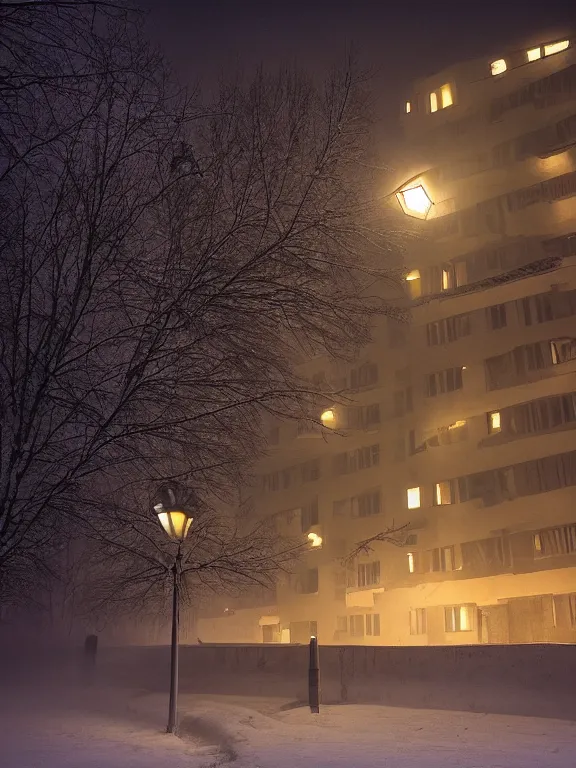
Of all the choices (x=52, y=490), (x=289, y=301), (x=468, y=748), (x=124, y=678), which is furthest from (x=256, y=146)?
(x=124, y=678)

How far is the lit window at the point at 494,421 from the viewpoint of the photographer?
28.8 meters

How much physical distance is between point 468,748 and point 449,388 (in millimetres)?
23683

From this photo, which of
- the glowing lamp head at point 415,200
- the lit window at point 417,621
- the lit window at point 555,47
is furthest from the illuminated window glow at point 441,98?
the glowing lamp head at point 415,200

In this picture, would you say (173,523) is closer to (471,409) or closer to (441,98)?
(471,409)

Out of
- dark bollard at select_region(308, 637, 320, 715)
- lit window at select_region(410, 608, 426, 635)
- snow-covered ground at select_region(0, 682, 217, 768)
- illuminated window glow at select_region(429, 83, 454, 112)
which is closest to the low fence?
dark bollard at select_region(308, 637, 320, 715)

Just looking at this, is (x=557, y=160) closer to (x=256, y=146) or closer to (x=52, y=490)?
(x=256, y=146)

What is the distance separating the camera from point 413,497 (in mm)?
31109

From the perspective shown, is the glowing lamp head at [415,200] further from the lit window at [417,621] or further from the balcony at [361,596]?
the balcony at [361,596]

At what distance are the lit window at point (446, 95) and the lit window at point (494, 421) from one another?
15106mm

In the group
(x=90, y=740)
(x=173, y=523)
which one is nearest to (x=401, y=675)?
(x=173, y=523)

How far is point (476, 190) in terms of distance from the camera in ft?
104

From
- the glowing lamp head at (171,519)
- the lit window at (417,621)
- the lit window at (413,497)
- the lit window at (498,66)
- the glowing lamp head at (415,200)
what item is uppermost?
the lit window at (498,66)

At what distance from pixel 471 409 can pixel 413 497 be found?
4.68 metres

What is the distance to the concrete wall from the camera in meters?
11.7
